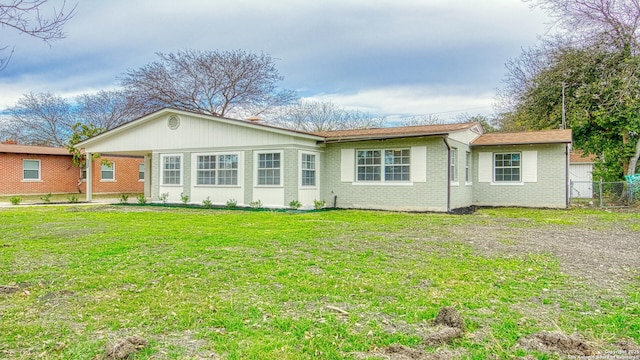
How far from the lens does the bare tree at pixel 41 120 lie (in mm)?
36594

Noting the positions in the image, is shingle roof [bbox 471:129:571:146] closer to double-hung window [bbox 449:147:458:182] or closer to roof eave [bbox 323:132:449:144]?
double-hung window [bbox 449:147:458:182]

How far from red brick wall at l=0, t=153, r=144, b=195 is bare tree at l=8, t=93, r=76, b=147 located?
44.5 ft

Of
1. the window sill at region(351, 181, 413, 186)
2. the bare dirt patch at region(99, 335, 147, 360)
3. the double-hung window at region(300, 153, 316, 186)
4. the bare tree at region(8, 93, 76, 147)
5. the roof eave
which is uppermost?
the bare tree at region(8, 93, 76, 147)

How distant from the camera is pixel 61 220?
11477mm

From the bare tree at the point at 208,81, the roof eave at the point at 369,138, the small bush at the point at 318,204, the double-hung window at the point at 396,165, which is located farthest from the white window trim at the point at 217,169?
the bare tree at the point at 208,81

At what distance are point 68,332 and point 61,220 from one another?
9371 mm

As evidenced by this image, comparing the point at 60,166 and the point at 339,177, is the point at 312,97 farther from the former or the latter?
the point at 339,177

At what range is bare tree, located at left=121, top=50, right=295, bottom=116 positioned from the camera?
3134 centimetres

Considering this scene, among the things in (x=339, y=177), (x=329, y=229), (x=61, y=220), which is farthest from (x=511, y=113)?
(x=61, y=220)

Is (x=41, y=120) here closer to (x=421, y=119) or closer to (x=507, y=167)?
(x=421, y=119)

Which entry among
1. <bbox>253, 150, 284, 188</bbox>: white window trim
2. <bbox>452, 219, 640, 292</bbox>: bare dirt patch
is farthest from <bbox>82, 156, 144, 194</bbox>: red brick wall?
<bbox>452, 219, 640, 292</bbox>: bare dirt patch

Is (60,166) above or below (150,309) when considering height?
above

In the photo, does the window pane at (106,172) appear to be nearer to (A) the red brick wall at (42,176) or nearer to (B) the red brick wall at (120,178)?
(B) the red brick wall at (120,178)

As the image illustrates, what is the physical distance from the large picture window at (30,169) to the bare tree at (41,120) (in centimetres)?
1478
